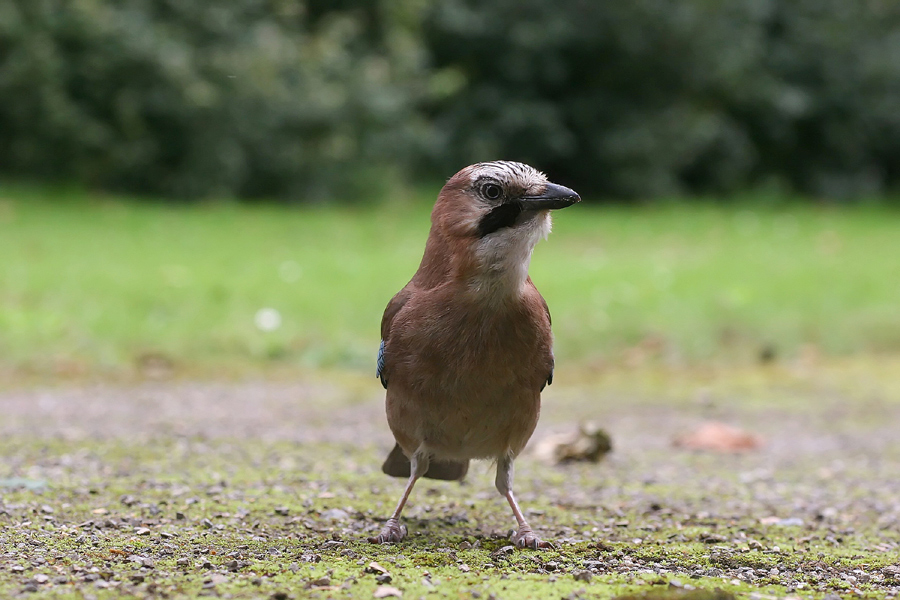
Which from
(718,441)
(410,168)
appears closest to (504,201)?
(718,441)

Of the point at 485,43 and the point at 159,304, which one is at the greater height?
the point at 485,43

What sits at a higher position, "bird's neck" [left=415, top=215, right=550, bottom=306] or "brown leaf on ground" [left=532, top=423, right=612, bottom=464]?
"bird's neck" [left=415, top=215, right=550, bottom=306]

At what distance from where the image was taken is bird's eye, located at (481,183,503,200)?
3.79 metres

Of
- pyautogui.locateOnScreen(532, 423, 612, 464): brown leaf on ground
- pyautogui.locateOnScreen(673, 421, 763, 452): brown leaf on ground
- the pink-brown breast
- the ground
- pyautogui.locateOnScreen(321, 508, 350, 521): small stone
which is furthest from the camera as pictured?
pyautogui.locateOnScreen(673, 421, 763, 452): brown leaf on ground

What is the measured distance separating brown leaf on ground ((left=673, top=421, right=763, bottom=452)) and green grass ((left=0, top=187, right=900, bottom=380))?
7.56 feet

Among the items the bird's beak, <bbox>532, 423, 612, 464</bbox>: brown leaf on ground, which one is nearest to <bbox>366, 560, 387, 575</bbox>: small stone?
the bird's beak

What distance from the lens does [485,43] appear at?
24.1 m

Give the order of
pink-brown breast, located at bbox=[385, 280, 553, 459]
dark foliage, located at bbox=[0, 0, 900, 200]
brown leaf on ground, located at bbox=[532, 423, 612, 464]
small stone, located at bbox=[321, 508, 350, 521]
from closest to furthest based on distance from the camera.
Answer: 1. pink-brown breast, located at bbox=[385, 280, 553, 459]
2. small stone, located at bbox=[321, 508, 350, 521]
3. brown leaf on ground, located at bbox=[532, 423, 612, 464]
4. dark foliage, located at bbox=[0, 0, 900, 200]

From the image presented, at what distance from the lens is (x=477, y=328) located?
392cm

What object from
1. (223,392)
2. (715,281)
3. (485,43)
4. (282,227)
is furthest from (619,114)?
(223,392)

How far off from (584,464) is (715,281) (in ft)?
20.7

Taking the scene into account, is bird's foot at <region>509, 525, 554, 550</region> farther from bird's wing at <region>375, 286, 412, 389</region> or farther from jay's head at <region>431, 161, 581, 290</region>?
jay's head at <region>431, 161, 581, 290</region>

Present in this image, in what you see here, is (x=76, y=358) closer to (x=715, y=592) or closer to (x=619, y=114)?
(x=715, y=592)

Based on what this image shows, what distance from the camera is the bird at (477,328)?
149 inches
